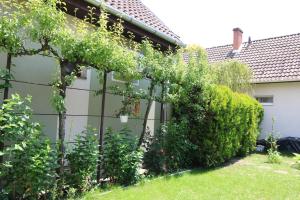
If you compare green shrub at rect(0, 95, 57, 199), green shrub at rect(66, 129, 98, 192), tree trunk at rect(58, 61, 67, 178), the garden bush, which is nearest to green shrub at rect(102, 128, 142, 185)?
green shrub at rect(66, 129, 98, 192)

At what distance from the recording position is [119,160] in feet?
21.7

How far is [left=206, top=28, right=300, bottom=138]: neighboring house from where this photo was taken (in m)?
14.9

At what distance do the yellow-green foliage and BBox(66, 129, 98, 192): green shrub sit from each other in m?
4.20

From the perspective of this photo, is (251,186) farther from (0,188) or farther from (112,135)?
(0,188)

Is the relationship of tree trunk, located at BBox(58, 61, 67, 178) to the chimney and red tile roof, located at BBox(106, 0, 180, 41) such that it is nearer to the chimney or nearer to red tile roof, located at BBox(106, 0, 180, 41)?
red tile roof, located at BBox(106, 0, 180, 41)

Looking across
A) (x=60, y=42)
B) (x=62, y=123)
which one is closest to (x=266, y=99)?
(x=62, y=123)

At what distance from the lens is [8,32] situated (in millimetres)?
4766

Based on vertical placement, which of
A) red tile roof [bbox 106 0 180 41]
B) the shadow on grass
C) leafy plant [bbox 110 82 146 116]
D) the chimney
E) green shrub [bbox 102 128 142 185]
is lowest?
the shadow on grass

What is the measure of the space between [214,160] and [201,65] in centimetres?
298

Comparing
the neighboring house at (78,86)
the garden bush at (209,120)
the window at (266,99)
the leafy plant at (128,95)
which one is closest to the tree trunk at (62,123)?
the neighboring house at (78,86)

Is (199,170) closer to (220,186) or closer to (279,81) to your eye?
(220,186)

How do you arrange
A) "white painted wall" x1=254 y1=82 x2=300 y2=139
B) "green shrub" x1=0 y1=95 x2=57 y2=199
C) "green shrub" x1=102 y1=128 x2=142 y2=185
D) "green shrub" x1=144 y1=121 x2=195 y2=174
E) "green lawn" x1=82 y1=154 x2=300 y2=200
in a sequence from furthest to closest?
"white painted wall" x1=254 y1=82 x2=300 y2=139 → "green shrub" x1=144 y1=121 x2=195 y2=174 → "green shrub" x1=102 y1=128 x2=142 y2=185 → "green lawn" x1=82 y1=154 x2=300 y2=200 → "green shrub" x1=0 y1=95 x2=57 y2=199

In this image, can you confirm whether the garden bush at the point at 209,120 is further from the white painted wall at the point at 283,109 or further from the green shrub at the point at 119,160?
the white painted wall at the point at 283,109

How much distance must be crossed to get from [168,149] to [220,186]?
5.83 feet
